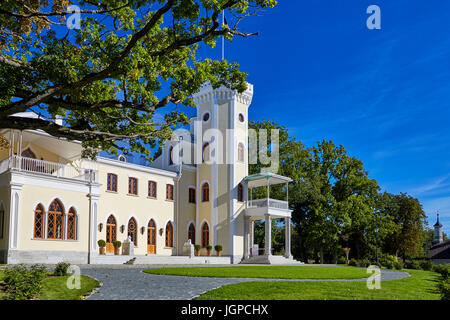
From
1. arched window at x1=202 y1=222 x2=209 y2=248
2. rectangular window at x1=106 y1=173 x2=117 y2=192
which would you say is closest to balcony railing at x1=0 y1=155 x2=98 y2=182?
rectangular window at x1=106 y1=173 x2=117 y2=192

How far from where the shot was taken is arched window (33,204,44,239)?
72.0ft

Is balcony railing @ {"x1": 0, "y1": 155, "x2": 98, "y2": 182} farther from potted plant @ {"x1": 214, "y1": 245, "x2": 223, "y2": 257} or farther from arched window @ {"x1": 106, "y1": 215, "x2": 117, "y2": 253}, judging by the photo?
potted plant @ {"x1": 214, "y1": 245, "x2": 223, "y2": 257}

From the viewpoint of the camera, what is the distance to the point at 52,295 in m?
10.0

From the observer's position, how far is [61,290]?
1066cm

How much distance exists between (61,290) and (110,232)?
676 inches

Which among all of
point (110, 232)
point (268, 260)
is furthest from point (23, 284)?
point (268, 260)

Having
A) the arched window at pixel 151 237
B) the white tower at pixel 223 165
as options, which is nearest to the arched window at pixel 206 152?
the white tower at pixel 223 165

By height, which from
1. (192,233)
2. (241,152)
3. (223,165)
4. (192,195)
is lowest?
(192,233)

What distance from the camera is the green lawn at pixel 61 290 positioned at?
32.4 feet

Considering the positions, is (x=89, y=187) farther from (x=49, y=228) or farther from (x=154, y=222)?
(x=154, y=222)

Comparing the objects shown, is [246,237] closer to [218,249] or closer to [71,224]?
[218,249]

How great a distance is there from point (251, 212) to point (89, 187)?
41.4ft

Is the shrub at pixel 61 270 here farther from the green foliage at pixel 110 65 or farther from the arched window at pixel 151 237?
the arched window at pixel 151 237
